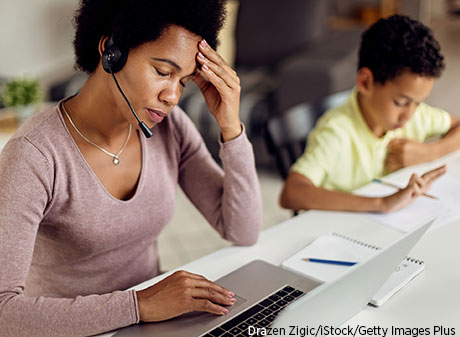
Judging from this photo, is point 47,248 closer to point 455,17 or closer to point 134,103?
point 134,103

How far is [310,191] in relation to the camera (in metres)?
1.40

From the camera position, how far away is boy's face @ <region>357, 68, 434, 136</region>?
1.45m

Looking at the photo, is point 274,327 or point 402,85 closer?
point 274,327

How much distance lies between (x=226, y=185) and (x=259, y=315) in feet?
1.16

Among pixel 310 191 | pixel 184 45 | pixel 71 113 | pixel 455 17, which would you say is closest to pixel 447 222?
pixel 310 191

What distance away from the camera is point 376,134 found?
1.62m

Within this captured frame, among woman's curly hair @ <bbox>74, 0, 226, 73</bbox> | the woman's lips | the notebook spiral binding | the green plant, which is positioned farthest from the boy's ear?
the green plant

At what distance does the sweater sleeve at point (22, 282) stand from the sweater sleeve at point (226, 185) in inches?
13.7

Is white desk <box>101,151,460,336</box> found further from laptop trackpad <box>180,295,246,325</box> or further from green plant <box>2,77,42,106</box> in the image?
green plant <box>2,77,42,106</box>

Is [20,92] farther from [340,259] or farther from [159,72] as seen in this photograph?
[340,259]

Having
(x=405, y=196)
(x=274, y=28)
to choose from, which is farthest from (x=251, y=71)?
(x=405, y=196)

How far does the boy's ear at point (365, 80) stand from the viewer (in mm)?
1537

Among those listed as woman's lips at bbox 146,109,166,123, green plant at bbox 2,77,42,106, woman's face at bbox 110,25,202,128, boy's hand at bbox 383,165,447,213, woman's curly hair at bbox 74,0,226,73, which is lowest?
boy's hand at bbox 383,165,447,213

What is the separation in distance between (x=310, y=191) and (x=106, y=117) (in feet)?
1.84
